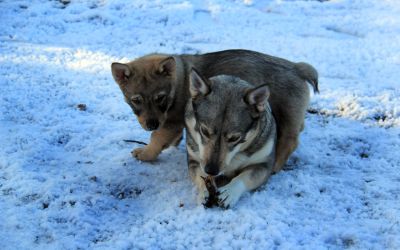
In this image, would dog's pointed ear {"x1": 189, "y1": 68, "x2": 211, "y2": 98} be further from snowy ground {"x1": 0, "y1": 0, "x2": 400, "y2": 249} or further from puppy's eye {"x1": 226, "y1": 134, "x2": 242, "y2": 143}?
snowy ground {"x1": 0, "y1": 0, "x2": 400, "y2": 249}

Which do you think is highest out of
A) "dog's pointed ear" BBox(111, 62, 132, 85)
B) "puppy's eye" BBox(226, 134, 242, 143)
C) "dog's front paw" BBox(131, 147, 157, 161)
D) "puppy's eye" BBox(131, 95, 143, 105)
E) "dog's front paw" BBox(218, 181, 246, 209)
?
"dog's pointed ear" BBox(111, 62, 132, 85)

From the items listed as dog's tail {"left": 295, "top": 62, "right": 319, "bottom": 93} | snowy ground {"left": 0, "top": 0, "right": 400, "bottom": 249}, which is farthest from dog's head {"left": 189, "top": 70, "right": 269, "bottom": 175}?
dog's tail {"left": 295, "top": 62, "right": 319, "bottom": 93}

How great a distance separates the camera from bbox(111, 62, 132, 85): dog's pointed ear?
520 centimetres

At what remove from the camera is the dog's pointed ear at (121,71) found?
5.20 m

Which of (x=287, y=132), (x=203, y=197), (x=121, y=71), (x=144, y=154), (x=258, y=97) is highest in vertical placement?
(x=258, y=97)

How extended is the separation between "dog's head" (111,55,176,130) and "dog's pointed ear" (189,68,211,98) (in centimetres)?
76

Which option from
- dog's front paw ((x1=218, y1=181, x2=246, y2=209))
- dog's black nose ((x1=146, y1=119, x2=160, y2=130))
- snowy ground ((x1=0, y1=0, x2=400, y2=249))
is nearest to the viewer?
snowy ground ((x1=0, y1=0, x2=400, y2=249))

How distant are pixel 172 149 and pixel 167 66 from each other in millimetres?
1144

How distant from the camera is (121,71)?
5246 mm

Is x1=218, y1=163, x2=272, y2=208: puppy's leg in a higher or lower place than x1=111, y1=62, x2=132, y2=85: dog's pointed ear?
lower

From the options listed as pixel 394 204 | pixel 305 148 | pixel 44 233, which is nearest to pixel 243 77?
pixel 305 148

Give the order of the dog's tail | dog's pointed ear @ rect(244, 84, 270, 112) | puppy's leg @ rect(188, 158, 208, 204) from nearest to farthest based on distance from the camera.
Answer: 1. dog's pointed ear @ rect(244, 84, 270, 112)
2. puppy's leg @ rect(188, 158, 208, 204)
3. the dog's tail

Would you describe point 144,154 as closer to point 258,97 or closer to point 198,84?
point 198,84

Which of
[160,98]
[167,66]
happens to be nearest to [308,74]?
[167,66]
